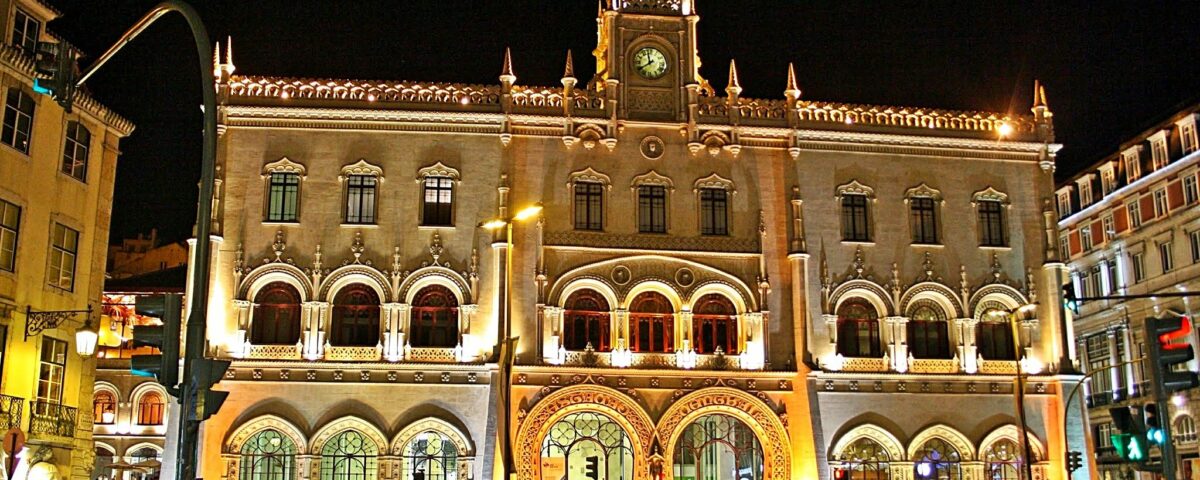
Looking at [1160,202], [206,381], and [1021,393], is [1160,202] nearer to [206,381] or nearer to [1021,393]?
[1021,393]

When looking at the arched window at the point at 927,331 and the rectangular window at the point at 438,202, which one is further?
the arched window at the point at 927,331

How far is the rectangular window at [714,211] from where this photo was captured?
41438 mm

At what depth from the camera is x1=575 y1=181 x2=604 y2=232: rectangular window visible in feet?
134

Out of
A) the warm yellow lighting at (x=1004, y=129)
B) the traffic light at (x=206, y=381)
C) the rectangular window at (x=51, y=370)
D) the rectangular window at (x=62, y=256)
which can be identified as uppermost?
the warm yellow lighting at (x=1004, y=129)

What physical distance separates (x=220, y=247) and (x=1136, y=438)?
29.7 meters

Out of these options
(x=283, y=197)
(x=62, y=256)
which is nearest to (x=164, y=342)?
(x=62, y=256)

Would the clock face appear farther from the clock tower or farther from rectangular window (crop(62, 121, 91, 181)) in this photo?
rectangular window (crop(62, 121, 91, 181))

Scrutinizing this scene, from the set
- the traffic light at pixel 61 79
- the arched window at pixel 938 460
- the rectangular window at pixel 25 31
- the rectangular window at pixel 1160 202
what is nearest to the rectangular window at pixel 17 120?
the rectangular window at pixel 25 31

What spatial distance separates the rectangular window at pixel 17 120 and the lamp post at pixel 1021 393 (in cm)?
2951

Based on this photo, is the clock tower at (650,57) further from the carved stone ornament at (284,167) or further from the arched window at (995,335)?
the arched window at (995,335)

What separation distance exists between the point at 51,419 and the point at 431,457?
11724mm

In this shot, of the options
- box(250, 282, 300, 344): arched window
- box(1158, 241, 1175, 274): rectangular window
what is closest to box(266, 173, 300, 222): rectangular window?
box(250, 282, 300, 344): arched window

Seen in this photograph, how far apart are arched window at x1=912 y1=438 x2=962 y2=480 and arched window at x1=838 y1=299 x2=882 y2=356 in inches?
141

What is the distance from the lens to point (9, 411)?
2906 cm
